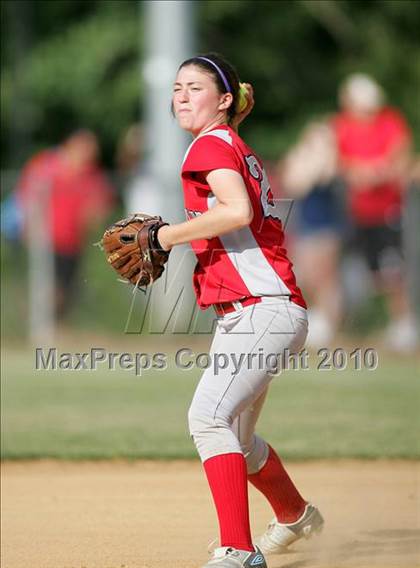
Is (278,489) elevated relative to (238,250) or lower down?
lower down

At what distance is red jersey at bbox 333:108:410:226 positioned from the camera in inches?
471

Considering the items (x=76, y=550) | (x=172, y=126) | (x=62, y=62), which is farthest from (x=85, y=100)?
(x=76, y=550)

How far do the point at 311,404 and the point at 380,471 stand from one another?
222 centimetres

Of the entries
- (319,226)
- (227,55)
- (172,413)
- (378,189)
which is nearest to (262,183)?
(172,413)

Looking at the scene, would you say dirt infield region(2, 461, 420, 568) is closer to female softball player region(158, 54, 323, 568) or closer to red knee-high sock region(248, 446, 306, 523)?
red knee-high sock region(248, 446, 306, 523)

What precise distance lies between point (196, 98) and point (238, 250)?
61 cm

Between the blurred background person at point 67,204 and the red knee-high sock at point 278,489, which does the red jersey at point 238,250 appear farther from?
the blurred background person at point 67,204

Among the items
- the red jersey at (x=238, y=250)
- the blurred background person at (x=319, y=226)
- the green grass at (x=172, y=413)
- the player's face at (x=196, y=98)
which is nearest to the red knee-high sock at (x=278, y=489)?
the red jersey at (x=238, y=250)

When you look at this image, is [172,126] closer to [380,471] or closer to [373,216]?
[373,216]

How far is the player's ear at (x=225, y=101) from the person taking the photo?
184 inches

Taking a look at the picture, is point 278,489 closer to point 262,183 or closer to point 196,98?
point 262,183

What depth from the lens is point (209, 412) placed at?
4.48 metres

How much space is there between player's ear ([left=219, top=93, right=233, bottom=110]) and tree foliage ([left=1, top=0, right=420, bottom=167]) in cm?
1279

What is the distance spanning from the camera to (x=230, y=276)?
4566mm
